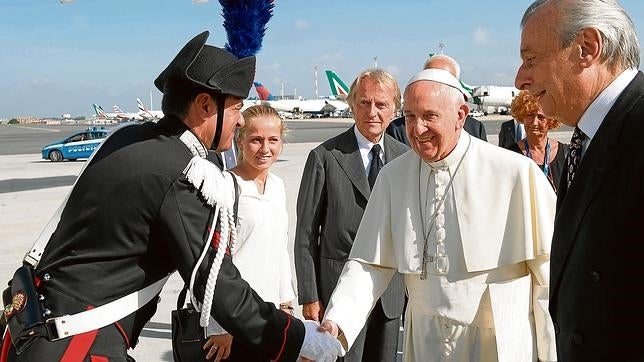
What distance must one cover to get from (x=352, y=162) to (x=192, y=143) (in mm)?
1629

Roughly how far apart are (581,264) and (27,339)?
169cm

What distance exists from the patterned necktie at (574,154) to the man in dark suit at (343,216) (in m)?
1.77

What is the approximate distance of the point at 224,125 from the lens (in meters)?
2.39

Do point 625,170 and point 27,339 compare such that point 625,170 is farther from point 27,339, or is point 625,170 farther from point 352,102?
point 352,102

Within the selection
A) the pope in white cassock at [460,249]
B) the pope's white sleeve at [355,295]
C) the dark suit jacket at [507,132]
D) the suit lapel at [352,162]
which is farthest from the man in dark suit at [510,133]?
the pope's white sleeve at [355,295]

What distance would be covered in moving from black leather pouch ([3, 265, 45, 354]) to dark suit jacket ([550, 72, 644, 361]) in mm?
1606

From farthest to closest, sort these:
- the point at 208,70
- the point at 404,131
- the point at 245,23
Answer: the point at 404,131, the point at 245,23, the point at 208,70

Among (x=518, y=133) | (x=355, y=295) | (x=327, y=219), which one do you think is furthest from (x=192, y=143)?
(x=518, y=133)

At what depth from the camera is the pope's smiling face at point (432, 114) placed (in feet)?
8.96

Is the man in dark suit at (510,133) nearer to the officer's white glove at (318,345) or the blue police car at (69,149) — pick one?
the officer's white glove at (318,345)

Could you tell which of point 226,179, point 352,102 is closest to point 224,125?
point 226,179

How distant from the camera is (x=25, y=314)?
2182mm

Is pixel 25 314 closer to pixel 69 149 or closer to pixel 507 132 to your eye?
pixel 507 132

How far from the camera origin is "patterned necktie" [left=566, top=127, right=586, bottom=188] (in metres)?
2.00
